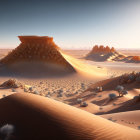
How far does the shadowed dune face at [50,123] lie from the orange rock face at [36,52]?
624 inches

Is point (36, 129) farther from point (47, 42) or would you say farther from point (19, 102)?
point (47, 42)

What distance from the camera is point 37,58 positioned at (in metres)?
19.2

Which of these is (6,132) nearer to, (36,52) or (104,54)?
(36,52)

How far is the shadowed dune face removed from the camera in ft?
7.45

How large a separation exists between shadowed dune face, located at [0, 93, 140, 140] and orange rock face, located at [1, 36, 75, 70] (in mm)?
15862

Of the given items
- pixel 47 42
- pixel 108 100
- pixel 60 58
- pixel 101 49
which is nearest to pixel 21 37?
pixel 47 42

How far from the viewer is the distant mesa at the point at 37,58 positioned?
59.4 feet

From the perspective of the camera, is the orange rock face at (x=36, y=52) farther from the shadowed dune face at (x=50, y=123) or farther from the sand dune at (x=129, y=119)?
the shadowed dune face at (x=50, y=123)

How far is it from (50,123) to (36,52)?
1795 centimetres

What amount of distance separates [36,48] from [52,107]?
57.9 feet

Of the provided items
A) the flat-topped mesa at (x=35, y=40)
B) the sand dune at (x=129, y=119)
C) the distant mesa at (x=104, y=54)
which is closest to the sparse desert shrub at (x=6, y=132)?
the sand dune at (x=129, y=119)

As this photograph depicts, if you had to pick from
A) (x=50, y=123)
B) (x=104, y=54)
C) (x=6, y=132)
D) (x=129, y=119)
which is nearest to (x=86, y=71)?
(x=129, y=119)

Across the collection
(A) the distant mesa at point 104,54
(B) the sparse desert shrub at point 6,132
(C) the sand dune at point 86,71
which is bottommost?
(C) the sand dune at point 86,71

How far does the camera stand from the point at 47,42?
20453 millimetres
